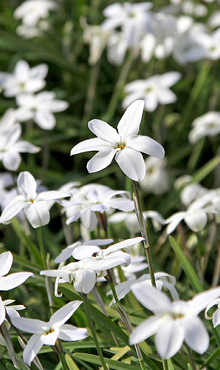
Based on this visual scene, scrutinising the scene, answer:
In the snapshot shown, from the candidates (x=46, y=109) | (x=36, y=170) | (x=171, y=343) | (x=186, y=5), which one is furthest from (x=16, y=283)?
(x=186, y=5)

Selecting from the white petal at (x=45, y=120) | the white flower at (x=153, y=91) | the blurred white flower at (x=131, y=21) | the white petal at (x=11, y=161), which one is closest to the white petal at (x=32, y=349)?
the white petal at (x=11, y=161)

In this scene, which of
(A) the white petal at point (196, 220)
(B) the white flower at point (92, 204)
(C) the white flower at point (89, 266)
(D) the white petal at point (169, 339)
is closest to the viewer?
(D) the white petal at point (169, 339)

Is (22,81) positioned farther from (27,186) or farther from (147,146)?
(147,146)

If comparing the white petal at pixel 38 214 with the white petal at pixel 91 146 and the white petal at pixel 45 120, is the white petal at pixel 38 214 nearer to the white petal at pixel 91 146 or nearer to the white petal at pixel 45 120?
the white petal at pixel 91 146

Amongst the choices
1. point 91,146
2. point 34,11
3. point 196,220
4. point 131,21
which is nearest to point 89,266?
point 91,146

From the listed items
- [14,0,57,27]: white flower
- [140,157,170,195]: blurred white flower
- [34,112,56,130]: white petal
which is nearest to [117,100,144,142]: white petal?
[34,112,56,130]: white petal

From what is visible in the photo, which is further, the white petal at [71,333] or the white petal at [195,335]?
the white petal at [71,333]
